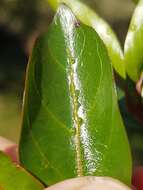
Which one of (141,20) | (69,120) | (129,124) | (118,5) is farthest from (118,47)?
(118,5)

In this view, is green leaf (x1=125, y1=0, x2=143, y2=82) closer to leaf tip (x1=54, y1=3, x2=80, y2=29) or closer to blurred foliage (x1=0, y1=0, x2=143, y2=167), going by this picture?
leaf tip (x1=54, y1=3, x2=80, y2=29)

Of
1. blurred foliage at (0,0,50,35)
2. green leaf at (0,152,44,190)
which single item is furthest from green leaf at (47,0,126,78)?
blurred foliage at (0,0,50,35)

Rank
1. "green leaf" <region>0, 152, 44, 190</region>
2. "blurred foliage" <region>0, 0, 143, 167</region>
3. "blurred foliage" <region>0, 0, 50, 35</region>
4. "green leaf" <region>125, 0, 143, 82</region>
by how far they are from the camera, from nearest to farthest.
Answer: "green leaf" <region>0, 152, 44, 190</region>
"green leaf" <region>125, 0, 143, 82</region>
"blurred foliage" <region>0, 0, 143, 167</region>
"blurred foliage" <region>0, 0, 50, 35</region>

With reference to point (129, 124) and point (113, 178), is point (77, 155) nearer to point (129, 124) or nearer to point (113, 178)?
point (113, 178)

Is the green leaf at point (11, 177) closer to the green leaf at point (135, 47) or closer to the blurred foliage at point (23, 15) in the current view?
the green leaf at point (135, 47)

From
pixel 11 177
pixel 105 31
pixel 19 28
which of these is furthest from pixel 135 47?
pixel 19 28

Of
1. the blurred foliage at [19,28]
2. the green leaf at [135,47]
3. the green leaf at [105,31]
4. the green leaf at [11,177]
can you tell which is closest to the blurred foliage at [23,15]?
the blurred foliage at [19,28]
